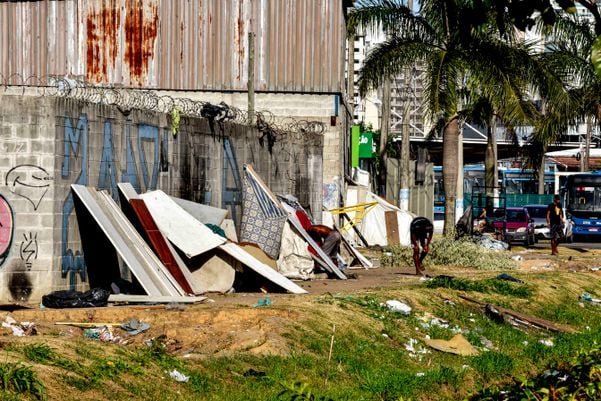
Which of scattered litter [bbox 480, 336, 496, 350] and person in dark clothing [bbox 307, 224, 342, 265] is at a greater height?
person in dark clothing [bbox 307, 224, 342, 265]

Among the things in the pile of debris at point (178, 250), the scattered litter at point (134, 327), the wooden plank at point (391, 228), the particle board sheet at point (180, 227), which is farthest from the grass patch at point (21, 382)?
the wooden plank at point (391, 228)

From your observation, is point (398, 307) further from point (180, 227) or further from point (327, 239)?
point (327, 239)

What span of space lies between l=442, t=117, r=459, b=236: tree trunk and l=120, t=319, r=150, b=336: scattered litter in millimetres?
19437

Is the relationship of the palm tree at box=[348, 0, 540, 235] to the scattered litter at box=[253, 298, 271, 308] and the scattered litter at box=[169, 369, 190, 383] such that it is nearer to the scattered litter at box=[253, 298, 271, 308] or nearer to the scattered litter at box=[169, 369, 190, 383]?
the scattered litter at box=[253, 298, 271, 308]

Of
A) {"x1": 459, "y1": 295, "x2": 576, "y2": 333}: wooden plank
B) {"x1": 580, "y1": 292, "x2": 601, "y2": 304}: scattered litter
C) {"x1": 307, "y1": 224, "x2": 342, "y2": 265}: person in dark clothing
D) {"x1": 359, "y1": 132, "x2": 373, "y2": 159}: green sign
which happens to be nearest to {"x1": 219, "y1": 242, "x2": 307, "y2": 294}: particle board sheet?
{"x1": 459, "y1": 295, "x2": 576, "y2": 333}: wooden plank

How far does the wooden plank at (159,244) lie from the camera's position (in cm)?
1778

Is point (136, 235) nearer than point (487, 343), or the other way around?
point (487, 343)

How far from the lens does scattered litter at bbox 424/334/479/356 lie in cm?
1527

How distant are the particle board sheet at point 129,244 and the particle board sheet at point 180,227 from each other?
92cm

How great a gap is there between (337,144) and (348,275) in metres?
8.99

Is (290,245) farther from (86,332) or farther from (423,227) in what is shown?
(86,332)

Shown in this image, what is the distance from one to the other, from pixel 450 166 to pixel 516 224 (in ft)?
35.2

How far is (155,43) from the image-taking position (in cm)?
3322

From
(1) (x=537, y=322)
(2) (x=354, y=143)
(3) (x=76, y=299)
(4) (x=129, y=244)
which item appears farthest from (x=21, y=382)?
(2) (x=354, y=143)
